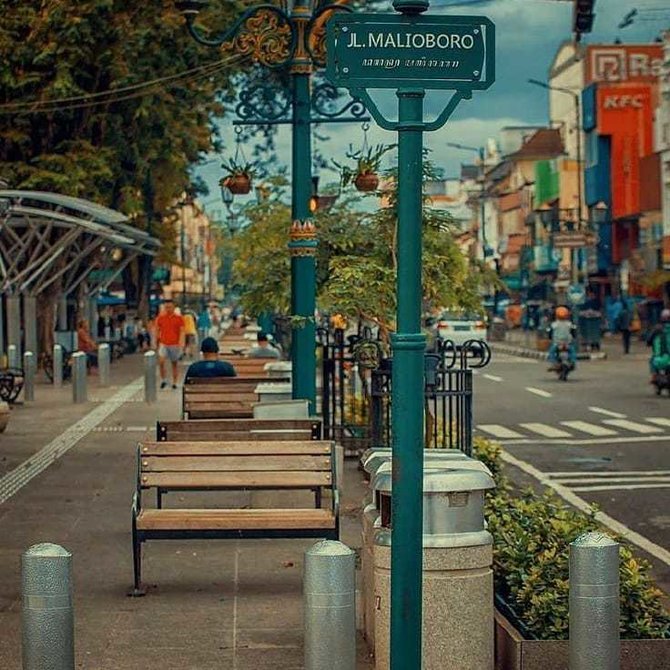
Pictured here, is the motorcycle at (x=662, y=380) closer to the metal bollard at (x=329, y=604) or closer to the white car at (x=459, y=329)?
the white car at (x=459, y=329)

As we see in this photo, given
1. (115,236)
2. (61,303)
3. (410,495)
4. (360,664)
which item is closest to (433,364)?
(360,664)

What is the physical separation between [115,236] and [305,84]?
1399 cm

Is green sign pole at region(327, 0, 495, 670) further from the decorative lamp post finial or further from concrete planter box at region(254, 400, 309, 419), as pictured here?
concrete planter box at region(254, 400, 309, 419)

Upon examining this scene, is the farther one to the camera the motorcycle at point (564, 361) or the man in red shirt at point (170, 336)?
the motorcycle at point (564, 361)

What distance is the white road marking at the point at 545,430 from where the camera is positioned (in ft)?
82.8

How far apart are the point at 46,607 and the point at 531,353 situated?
5515 centimetres

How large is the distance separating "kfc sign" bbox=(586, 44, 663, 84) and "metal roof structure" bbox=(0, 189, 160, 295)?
45.5 m

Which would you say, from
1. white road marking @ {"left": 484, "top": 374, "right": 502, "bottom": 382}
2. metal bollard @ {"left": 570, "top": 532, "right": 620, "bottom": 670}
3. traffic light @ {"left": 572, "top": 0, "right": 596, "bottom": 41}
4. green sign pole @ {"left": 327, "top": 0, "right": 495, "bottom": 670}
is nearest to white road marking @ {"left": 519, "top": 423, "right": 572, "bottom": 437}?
traffic light @ {"left": 572, "top": 0, "right": 596, "bottom": 41}

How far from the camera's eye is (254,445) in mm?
11680

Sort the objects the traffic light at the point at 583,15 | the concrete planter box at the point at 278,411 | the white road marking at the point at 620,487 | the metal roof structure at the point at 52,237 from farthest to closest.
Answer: the metal roof structure at the point at 52,237, the traffic light at the point at 583,15, the white road marking at the point at 620,487, the concrete planter box at the point at 278,411

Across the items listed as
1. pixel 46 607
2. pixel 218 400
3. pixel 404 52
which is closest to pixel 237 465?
pixel 46 607

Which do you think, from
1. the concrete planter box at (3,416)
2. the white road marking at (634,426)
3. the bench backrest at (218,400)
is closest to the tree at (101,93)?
the white road marking at (634,426)

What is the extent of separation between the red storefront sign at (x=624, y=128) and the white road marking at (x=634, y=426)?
5617 cm

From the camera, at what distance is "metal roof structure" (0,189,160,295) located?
2508 cm
